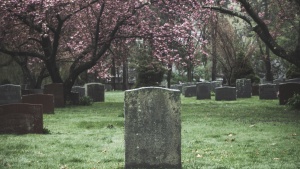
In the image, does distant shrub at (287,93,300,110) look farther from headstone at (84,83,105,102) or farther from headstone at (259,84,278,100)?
headstone at (84,83,105,102)

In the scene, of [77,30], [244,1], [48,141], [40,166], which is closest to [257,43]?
[77,30]

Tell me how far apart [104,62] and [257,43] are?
14226 mm

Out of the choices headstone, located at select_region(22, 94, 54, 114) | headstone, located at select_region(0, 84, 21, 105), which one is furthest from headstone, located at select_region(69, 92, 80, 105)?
headstone, located at select_region(22, 94, 54, 114)

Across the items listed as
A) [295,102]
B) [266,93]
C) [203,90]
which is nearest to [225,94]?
[203,90]

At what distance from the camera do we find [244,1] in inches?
728

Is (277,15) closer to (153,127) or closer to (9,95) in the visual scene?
(9,95)

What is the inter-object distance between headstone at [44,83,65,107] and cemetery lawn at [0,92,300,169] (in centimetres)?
789

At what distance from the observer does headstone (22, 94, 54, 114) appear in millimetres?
17594

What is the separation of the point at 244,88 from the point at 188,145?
21.2 meters

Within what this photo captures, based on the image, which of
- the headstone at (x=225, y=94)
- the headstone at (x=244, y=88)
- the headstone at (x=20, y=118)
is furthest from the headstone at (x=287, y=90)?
the headstone at (x=20, y=118)

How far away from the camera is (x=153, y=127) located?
765 centimetres

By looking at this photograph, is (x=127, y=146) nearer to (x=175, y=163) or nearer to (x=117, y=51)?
(x=175, y=163)

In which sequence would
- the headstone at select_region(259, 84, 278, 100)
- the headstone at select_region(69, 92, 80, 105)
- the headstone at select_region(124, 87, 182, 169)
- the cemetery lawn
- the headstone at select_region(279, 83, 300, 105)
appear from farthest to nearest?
the headstone at select_region(259, 84, 278, 100)
the headstone at select_region(69, 92, 80, 105)
the headstone at select_region(279, 83, 300, 105)
the cemetery lawn
the headstone at select_region(124, 87, 182, 169)

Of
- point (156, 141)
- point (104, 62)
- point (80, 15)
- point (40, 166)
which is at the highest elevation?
point (80, 15)
